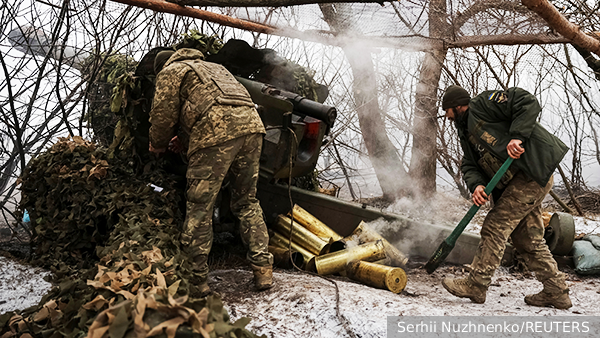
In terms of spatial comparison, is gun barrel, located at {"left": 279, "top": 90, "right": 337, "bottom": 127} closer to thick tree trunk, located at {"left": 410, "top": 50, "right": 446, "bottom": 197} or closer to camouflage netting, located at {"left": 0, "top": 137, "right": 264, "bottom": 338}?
camouflage netting, located at {"left": 0, "top": 137, "right": 264, "bottom": 338}

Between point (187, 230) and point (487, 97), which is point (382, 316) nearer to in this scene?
point (187, 230)

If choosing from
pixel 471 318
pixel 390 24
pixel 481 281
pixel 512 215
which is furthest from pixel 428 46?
pixel 471 318

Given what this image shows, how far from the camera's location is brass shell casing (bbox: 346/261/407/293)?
154 inches

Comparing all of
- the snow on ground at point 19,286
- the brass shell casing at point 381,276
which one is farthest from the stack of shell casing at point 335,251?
the snow on ground at point 19,286

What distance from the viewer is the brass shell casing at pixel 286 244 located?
4.66m

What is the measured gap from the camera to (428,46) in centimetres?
453

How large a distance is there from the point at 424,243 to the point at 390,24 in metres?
2.23

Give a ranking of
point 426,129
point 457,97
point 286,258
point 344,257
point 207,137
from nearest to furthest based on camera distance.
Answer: point 207,137 < point 457,97 < point 344,257 < point 286,258 < point 426,129

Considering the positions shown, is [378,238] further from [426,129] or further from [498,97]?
[426,129]

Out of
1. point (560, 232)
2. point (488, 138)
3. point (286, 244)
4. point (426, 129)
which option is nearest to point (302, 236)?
point (286, 244)

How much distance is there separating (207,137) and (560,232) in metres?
3.39

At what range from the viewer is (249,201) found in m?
4.01

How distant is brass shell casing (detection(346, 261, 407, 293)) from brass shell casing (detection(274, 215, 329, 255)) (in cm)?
61

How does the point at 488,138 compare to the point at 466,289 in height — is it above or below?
above
